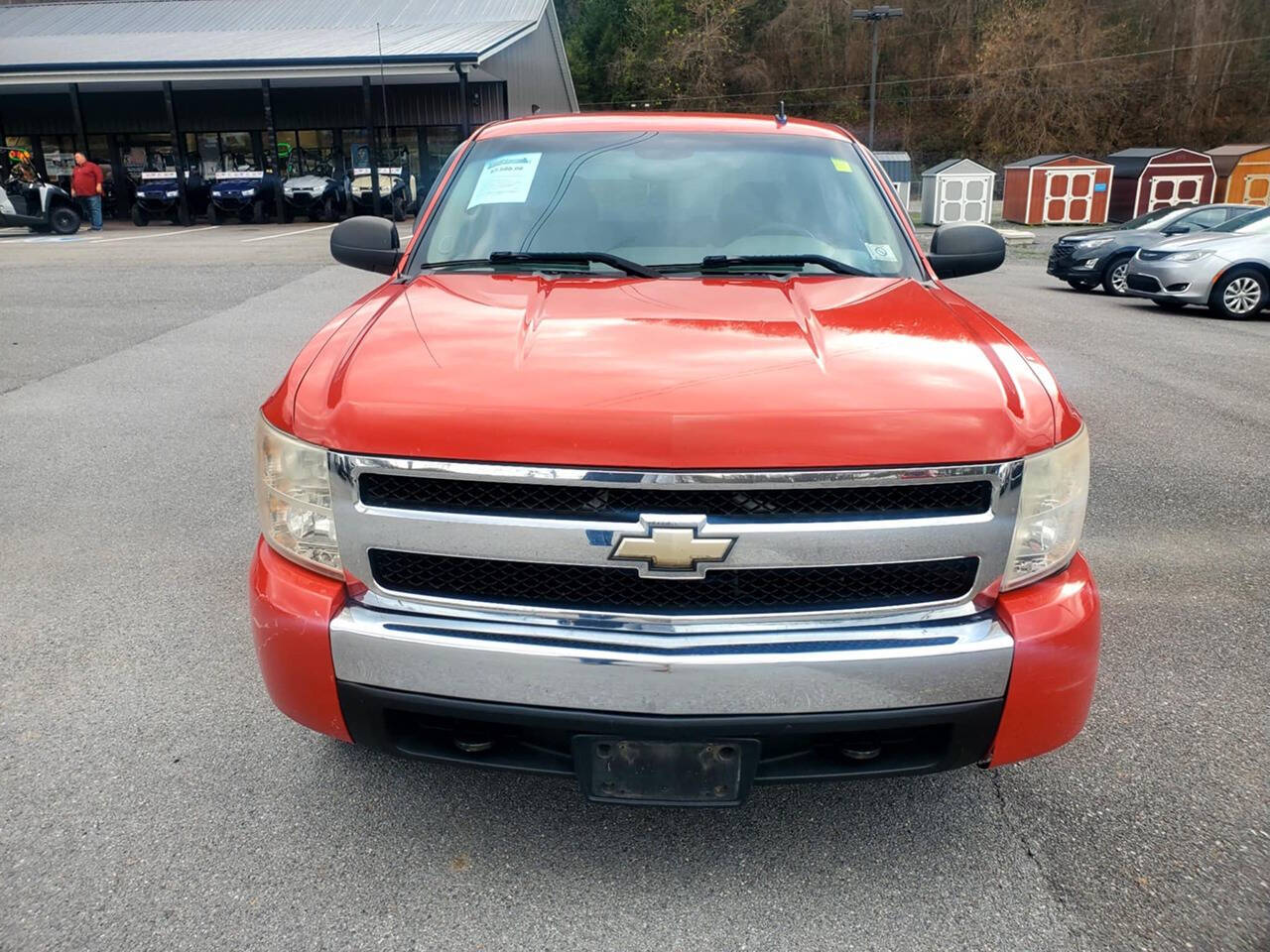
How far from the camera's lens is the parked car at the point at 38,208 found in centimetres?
2208

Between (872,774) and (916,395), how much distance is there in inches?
31.7

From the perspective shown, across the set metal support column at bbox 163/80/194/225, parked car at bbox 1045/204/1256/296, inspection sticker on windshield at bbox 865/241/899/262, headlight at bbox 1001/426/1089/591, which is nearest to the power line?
metal support column at bbox 163/80/194/225

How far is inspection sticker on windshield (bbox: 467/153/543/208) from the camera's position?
11.5ft

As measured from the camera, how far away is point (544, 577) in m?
2.12

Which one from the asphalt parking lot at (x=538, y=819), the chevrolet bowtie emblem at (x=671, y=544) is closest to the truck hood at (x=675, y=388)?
the chevrolet bowtie emblem at (x=671, y=544)

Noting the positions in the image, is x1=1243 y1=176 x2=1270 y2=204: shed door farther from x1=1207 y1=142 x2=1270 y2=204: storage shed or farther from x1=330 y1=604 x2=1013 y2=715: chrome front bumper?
x1=330 y1=604 x2=1013 y2=715: chrome front bumper

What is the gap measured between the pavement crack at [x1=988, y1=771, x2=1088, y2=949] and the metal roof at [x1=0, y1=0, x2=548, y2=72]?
24.9 metres

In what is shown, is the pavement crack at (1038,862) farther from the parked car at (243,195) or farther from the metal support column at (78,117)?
the metal support column at (78,117)

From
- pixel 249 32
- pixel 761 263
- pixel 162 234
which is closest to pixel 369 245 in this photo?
pixel 761 263

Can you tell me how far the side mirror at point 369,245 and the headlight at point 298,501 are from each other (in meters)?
1.58

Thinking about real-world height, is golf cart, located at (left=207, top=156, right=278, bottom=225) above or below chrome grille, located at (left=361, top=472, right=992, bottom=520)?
below

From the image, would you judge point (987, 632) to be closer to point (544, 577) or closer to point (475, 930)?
point (544, 577)

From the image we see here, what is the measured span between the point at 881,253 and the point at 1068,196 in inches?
Answer: 1151

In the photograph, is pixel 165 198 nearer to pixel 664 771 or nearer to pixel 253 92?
pixel 253 92
